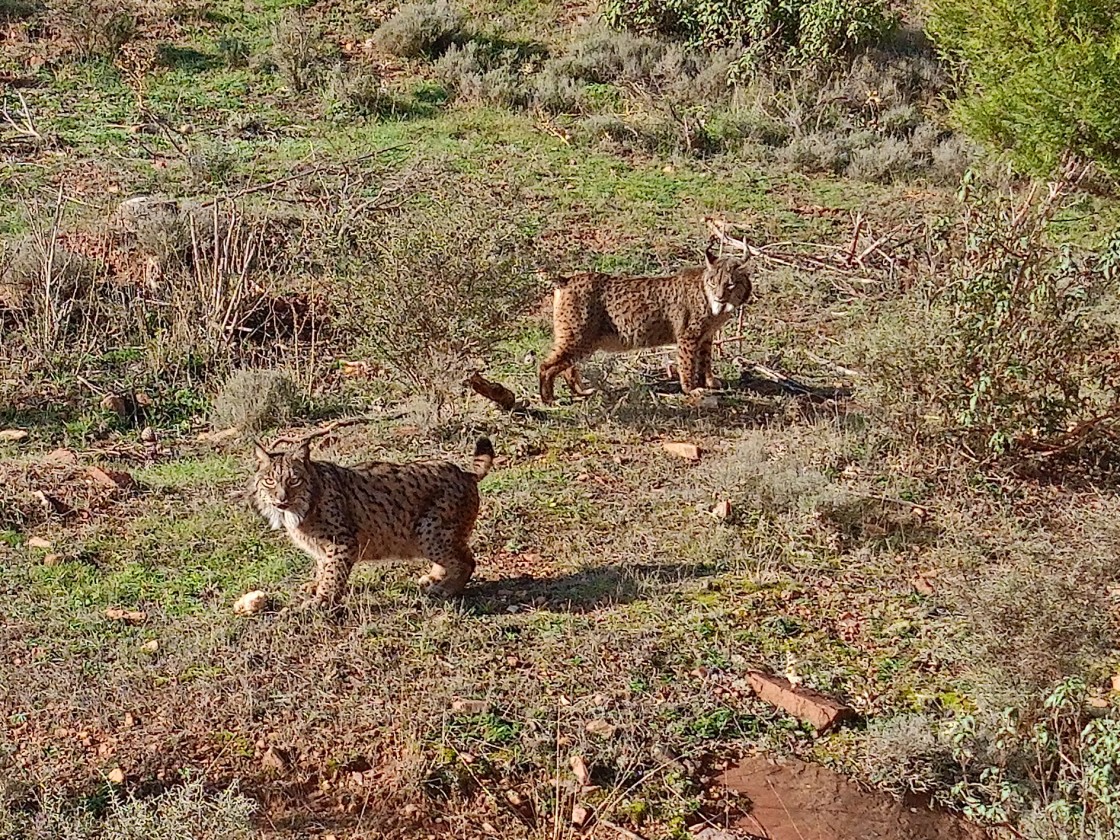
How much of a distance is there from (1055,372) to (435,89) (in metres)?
11.9

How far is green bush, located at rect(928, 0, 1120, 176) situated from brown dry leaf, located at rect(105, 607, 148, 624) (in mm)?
9317

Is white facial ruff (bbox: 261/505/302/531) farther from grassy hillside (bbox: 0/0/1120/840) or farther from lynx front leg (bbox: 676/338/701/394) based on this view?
lynx front leg (bbox: 676/338/701/394)

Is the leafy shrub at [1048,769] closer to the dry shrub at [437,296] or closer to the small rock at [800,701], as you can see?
the small rock at [800,701]

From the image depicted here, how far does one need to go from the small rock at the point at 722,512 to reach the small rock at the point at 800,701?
192 cm

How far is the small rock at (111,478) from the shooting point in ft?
30.4

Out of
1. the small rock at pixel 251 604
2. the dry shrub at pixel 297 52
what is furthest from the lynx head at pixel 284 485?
the dry shrub at pixel 297 52

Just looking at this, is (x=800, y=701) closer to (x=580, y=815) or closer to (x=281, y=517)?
(x=580, y=815)

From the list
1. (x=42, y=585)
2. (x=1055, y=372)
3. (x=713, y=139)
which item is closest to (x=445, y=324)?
(x=42, y=585)

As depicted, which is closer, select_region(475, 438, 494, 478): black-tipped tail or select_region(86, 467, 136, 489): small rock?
select_region(475, 438, 494, 478): black-tipped tail

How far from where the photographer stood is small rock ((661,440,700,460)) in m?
9.95

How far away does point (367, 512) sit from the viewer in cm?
741

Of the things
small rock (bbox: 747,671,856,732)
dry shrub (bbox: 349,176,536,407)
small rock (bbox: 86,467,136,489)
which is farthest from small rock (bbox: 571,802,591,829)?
dry shrub (bbox: 349,176,536,407)

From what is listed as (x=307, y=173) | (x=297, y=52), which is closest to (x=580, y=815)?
(x=307, y=173)

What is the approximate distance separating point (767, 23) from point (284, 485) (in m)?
14.7
